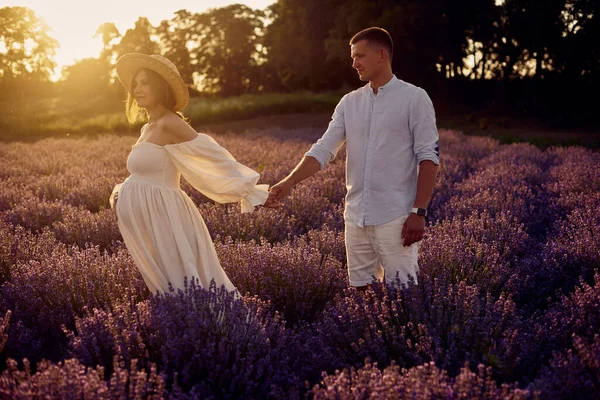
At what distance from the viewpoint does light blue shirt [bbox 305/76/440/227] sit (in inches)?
103

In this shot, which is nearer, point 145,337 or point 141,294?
point 145,337

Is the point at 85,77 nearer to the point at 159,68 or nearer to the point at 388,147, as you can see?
the point at 159,68

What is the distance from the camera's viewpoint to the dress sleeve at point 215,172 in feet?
9.20

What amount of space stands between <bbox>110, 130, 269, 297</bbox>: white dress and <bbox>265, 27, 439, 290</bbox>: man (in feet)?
1.81

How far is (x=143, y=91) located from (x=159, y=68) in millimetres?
150

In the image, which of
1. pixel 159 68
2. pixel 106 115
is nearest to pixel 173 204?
pixel 159 68

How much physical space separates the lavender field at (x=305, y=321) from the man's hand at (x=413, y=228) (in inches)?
9.1

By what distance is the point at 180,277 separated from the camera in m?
2.78

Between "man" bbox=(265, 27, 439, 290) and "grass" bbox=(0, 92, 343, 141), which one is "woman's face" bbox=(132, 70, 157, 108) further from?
"grass" bbox=(0, 92, 343, 141)

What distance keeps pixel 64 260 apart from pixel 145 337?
3.82ft

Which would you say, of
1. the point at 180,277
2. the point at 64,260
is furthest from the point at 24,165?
Answer: the point at 180,277

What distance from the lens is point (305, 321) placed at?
9.20 feet

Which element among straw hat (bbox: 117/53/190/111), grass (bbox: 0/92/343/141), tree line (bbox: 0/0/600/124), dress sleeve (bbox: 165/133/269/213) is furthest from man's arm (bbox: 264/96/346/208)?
tree line (bbox: 0/0/600/124)

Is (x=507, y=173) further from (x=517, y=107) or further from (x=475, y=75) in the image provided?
(x=475, y=75)
